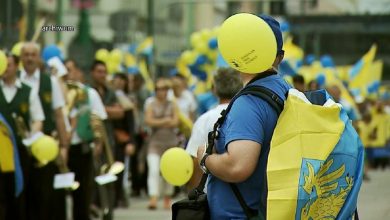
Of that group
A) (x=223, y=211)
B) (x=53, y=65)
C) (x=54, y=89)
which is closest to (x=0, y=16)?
(x=53, y=65)

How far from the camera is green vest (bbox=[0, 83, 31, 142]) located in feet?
32.9

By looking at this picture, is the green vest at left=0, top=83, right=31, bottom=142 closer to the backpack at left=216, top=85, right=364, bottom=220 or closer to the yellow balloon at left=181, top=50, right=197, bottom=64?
the backpack at left=216, top=85, right=364, bottom=220

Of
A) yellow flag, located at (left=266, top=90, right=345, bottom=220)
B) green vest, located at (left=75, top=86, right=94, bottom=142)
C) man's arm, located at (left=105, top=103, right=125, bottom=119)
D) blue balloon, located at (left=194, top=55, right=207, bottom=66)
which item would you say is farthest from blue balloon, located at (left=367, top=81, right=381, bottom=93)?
yellow flag, located at (left=266, top=90, right=345, bottom=220)

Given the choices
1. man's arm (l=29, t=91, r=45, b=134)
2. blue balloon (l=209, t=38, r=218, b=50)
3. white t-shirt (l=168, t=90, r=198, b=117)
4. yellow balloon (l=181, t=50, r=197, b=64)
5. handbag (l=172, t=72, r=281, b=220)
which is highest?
handbag (l=172, t=72, r=281, b=220)

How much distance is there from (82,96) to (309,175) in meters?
7.57

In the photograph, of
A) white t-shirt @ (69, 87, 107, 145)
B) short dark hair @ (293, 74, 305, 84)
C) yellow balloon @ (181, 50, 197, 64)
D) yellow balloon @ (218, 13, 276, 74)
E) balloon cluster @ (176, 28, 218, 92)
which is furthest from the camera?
yellow balloon @ (181, 50, 197, 64)

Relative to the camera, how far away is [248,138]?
4.85 meters

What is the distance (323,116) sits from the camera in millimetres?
4879

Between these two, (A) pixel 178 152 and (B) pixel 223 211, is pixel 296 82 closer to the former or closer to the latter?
(A) pixel 178 152

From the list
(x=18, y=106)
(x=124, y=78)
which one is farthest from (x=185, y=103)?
(x=18, y=106)

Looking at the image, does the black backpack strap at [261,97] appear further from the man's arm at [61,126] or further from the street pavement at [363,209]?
the street pavement at [363,209]

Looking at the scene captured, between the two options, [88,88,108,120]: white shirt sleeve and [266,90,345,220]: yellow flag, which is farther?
[88,88,108,120]: white shirt sleeve

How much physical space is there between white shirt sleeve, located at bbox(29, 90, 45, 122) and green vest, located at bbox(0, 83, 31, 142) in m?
0.04

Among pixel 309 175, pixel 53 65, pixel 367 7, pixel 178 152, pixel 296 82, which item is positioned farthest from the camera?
pixel 367 7
